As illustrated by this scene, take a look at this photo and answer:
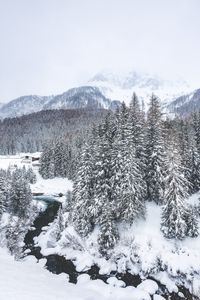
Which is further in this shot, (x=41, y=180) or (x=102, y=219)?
(x=41, y=180)

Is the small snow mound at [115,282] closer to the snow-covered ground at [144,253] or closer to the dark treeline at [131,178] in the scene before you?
the snow-covered ground at [144,253]

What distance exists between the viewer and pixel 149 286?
29.2 meters

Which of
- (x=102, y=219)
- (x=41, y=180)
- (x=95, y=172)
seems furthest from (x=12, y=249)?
→ (x=41, y=180)

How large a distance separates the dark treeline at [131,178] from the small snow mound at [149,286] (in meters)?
7.42

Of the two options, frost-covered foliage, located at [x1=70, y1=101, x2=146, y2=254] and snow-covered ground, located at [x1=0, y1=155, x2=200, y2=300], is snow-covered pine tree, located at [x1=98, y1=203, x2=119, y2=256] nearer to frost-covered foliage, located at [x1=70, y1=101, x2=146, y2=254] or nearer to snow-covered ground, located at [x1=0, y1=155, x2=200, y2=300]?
frost-covered foliage, located at [x1=70, y1=101, x2=146, y2=254]

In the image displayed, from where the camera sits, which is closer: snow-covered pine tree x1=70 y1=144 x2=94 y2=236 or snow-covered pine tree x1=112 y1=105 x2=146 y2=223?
snow-covered pine tree x1=112 y1=105 x2=146 y2=223

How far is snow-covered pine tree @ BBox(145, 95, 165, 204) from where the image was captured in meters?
44.8

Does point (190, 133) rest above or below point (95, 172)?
above

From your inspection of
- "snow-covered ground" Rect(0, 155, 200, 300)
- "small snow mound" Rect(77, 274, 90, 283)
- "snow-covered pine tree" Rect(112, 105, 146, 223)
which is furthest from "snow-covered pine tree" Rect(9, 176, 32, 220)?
"small snow mound" Rect(77, 274, 90, 283)

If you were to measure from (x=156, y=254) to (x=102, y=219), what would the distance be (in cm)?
853

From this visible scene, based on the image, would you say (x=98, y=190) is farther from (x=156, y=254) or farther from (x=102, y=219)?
(x=156, y=254)

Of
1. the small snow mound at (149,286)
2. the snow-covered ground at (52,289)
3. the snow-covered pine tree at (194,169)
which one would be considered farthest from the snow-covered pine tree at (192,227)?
the snow-covered pine tree at (194,169)

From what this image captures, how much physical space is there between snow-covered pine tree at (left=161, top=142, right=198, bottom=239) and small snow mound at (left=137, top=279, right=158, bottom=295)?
8.01 m

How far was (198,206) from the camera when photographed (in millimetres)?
41812
